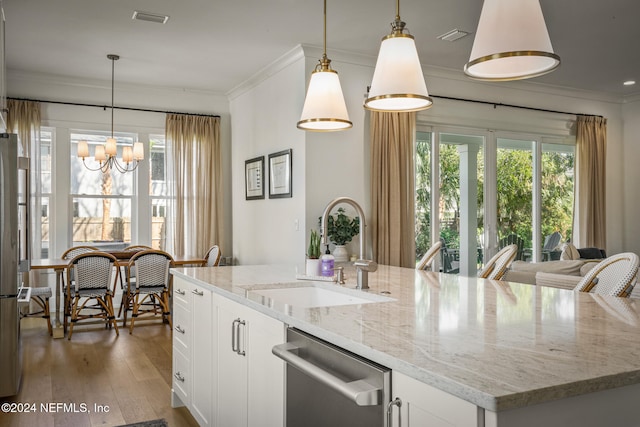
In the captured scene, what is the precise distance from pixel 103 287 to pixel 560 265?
418 cm

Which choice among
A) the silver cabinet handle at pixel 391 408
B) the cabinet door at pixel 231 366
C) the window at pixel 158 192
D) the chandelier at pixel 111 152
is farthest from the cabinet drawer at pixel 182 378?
the window at pixel 158 192

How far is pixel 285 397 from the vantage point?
1.90m

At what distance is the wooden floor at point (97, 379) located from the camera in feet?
10.6

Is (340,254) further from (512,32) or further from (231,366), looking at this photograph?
(512,32)

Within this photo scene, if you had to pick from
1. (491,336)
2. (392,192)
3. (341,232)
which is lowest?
(491,336)

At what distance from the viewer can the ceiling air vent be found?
438 centimetres

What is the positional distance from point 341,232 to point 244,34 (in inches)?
80.5

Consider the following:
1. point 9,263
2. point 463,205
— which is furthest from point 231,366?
point 463,205

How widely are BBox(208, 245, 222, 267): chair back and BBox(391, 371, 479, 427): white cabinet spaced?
16.4ft

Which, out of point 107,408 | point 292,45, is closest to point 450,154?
point 292,45

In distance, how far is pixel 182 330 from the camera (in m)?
3.21

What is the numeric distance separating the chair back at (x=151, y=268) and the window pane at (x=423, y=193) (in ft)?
9.11

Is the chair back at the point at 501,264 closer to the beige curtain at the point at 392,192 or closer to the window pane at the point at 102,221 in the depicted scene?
the beige curtain at the point at 392,192

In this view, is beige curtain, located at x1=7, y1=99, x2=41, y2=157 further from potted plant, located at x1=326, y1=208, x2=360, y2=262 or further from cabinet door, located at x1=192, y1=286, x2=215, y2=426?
cabinet door, located at x1=192, y1=286, x2=215, y2=426
